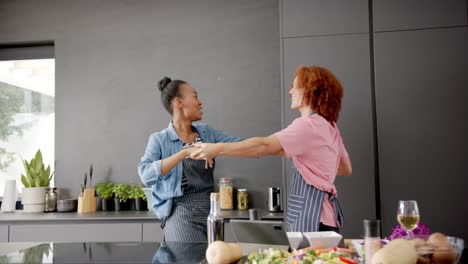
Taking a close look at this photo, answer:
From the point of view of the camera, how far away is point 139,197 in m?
3.48

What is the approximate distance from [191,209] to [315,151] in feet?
2.75

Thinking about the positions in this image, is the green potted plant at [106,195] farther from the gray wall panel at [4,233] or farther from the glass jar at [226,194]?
the glass jar at [226,194]

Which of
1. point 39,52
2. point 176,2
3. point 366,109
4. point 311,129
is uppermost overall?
→ point 176,2

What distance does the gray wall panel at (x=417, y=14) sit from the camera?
2848 mm

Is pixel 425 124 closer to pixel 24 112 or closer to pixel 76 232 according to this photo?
pixel 76 232

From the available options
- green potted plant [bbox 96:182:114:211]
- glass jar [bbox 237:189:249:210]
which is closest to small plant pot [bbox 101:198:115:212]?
green potted plant [bbox 96:182:114:211]

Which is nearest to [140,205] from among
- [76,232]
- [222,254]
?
[76,232]

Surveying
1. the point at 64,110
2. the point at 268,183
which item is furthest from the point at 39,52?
the point at 268,183

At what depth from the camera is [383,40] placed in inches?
114

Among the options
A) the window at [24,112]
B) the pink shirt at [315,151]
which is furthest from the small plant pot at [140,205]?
the pink shirt at [315,151]

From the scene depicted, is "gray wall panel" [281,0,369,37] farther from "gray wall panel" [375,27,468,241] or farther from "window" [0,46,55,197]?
"window" [0,46,55,197]

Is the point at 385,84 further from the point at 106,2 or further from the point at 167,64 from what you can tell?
the point at 106,2

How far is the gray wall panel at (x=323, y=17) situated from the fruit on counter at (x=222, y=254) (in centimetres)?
195

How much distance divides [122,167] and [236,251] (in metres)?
2.51
